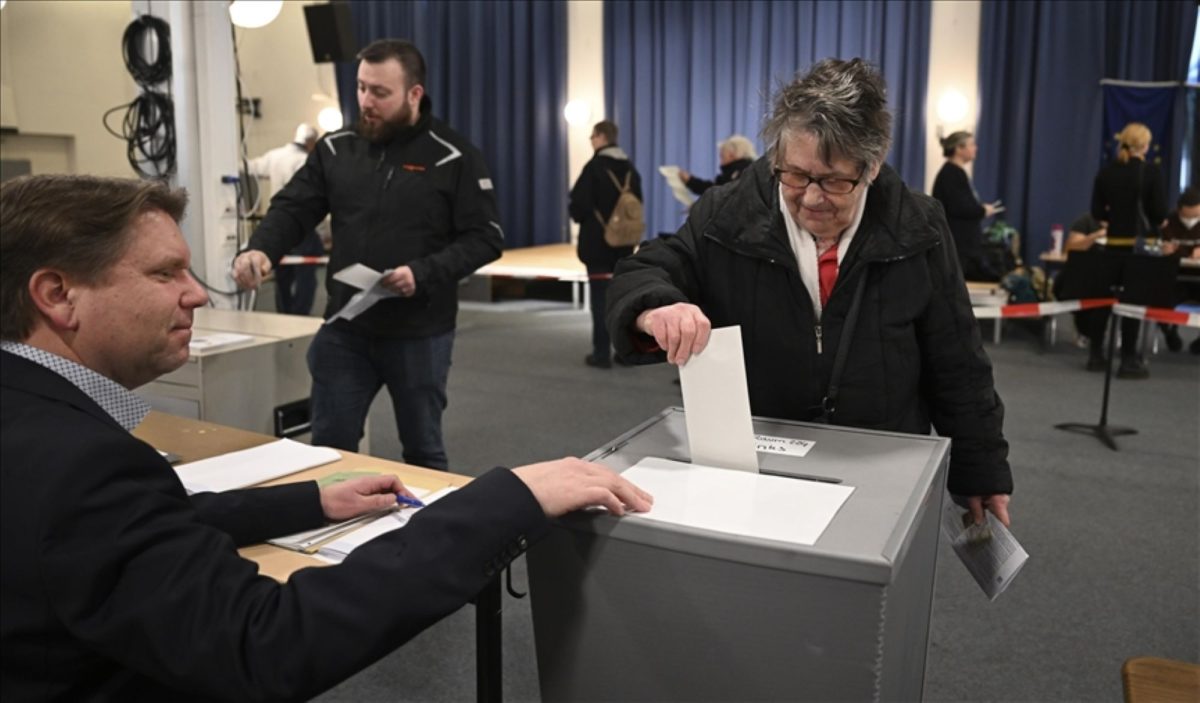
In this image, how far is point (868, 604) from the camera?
905mm

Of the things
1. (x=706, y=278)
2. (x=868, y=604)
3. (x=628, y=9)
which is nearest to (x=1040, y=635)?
(x=706, y=278)

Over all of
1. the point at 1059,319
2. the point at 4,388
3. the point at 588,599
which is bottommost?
the point at 1059,319

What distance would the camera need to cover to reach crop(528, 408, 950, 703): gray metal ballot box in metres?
0.92

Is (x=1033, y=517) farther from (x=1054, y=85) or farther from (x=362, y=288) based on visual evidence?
(x=1054, y=85)

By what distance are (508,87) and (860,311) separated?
9.28m

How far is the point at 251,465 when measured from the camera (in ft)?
5.95

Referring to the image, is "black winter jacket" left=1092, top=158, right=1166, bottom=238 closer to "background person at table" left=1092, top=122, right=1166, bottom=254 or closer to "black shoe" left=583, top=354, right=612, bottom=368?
"background person at table" left=1092, top=122, right=1166, bottom=254

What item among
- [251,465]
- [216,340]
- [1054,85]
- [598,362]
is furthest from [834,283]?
[1054,85]

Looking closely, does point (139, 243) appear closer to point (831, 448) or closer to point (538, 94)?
point (831, 448)

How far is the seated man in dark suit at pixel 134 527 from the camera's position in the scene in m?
0.86

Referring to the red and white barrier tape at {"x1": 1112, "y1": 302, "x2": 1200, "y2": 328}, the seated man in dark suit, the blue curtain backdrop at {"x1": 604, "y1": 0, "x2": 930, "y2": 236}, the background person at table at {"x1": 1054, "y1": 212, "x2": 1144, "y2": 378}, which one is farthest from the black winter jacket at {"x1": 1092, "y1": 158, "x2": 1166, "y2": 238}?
the seated man in dark suit

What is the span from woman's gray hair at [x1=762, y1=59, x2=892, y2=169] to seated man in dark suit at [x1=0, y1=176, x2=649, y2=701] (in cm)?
66

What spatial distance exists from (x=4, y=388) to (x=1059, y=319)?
317 inches

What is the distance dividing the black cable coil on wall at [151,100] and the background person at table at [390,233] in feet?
6.60
